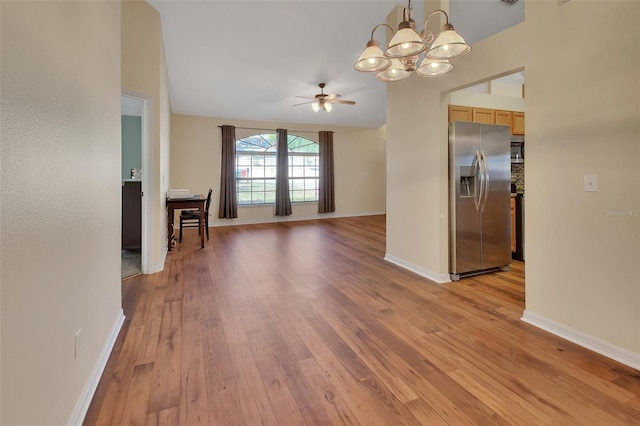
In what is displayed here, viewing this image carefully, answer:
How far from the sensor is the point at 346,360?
1894 mm

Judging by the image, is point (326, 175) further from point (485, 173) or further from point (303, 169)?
point (485, 173)

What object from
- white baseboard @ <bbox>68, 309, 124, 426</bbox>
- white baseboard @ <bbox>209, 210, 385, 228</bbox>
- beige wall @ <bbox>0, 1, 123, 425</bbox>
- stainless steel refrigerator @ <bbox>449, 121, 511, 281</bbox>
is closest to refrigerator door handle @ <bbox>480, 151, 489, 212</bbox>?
stainless steel refrigerator @ <bbox>449, 121, 511, 281</bbox>

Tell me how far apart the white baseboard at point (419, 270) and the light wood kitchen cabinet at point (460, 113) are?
68.6 inches

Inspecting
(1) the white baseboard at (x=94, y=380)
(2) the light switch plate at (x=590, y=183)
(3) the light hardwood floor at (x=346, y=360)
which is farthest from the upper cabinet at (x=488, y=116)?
(1) the white baseboard at (x=94, y=380)

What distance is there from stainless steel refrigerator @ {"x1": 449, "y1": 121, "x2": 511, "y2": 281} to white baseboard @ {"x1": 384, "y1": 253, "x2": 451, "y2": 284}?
0.14m

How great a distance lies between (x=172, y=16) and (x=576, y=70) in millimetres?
4106

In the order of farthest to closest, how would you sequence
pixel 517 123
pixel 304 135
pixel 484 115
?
pixel 304 135, pixel 517 123, pixel 484 115

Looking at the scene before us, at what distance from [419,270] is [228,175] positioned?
525cm

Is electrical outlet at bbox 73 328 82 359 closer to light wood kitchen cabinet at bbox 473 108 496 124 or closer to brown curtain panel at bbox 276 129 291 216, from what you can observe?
light wood kitchen cabinet at bbox 473 108 496 124

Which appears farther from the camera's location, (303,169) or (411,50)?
(303,169)

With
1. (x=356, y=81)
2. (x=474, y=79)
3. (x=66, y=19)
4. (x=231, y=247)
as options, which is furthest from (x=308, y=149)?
(x=66, y=19)

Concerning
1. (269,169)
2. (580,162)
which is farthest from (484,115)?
(269,169)

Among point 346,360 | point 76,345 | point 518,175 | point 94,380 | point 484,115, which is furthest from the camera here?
point 518,175

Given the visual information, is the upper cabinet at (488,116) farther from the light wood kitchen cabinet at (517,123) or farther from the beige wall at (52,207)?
the beige wall at (52,207)
